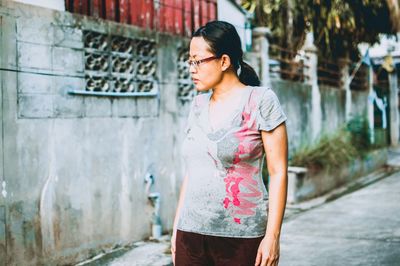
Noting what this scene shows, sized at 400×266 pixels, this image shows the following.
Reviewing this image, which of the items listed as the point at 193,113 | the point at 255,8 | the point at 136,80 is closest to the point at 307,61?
the point at 255,8

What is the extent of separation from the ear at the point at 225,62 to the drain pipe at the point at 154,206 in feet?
12.1

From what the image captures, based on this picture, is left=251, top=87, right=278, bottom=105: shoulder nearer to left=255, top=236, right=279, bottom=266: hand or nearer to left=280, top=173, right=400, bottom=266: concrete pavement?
left=255, top=236, right=279, bottom=266: hand

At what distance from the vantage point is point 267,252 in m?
2.25

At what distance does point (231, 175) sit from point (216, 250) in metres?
0.33

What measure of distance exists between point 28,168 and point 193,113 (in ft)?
8.40

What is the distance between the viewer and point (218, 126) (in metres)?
2.34

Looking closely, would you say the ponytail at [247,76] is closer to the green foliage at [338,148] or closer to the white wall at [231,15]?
the white wall at [231,15]

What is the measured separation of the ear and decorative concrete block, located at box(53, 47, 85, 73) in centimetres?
284

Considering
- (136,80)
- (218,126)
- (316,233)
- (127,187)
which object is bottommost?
(316,233)

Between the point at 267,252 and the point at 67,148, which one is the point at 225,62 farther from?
the point at 67,148

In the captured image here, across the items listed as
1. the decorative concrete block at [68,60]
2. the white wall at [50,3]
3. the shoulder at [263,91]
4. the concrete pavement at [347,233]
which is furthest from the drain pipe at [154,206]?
the shoulder at [263,91]

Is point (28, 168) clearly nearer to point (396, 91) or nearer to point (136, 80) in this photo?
point (136, 80)

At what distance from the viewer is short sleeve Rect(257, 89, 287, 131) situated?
2271 millimetres

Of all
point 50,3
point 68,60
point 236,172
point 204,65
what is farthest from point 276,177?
point 50,3
